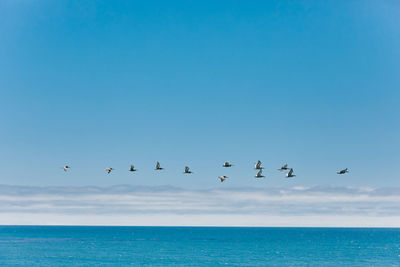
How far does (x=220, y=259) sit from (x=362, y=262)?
131ft

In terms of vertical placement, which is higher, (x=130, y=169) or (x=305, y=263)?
(x=130, y=169)

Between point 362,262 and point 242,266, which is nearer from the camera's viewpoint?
point 242,266

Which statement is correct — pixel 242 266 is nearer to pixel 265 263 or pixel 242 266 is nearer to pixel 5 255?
pixel 265 263

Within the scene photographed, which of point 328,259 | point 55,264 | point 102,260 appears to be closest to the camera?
point 55,264

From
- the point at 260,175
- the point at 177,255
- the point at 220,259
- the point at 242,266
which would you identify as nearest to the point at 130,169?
the point at 260,175

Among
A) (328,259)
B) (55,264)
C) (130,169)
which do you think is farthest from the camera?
(328,259)

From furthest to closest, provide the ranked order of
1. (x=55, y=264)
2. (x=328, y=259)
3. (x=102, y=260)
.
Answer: (x=328, y=259), (x=102, y=260), (x=55, y=264)

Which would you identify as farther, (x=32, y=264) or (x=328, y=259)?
(x=328, y=259)

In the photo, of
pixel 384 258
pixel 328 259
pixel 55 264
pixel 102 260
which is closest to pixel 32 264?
pixel 55 264

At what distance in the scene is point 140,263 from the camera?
129625mm

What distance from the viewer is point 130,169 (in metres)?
63.1

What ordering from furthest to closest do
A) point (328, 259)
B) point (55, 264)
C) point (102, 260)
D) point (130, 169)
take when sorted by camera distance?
point (328, 259) → point (102, 260) → point (55, 264) → point (130, 169)

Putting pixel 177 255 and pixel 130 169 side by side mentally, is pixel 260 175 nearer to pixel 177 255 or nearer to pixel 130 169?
pixel 130 169

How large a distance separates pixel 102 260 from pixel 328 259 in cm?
6573
